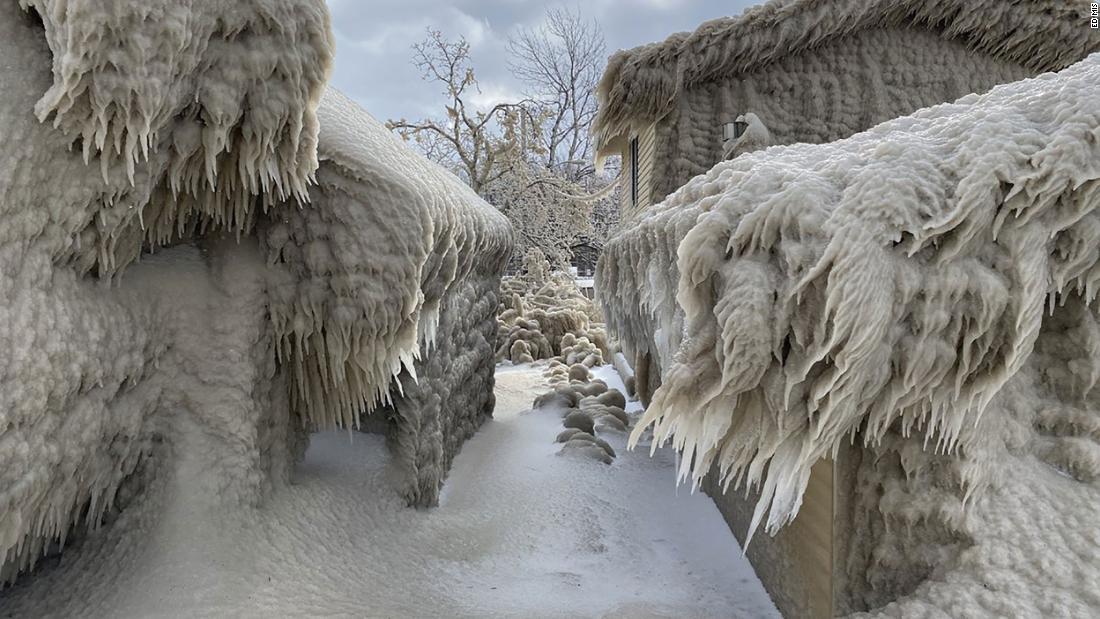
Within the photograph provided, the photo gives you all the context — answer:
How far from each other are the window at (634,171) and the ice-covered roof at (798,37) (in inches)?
42.4

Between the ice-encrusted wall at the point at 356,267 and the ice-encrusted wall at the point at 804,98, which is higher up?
the ice-encrusted wall at the point at 804,98

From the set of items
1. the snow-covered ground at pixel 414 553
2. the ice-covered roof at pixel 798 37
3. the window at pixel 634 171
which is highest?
the ice-covered roof at pixel 798 37

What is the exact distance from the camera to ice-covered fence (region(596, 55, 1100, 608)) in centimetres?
142

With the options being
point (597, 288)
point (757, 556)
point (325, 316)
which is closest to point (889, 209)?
point (757, 556)

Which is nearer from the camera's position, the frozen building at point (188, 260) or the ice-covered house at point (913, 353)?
the ice-covered house at point (913, 353)

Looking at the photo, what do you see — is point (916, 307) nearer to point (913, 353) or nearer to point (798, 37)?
point (913, 353)

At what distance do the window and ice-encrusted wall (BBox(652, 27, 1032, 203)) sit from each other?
125cm

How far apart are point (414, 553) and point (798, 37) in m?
6.00

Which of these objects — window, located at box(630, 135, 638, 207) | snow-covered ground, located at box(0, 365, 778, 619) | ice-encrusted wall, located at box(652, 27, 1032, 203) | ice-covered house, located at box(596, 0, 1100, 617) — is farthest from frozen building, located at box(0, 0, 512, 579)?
window, located at box(630, 135, 638, 207)

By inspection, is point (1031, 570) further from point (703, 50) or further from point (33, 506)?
point (703, 50)

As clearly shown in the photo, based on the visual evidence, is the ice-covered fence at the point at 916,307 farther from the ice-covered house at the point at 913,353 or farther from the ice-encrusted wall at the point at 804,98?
the ice-encrusted wall at the point at 804,98

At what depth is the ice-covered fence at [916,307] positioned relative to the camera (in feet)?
4.65

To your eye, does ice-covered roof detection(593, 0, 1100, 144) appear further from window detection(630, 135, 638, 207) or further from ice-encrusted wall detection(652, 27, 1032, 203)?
window detection(630, 135, 638, 207)

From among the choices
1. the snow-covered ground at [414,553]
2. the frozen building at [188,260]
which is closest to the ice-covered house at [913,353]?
the snow-covered ground at [414,553]
